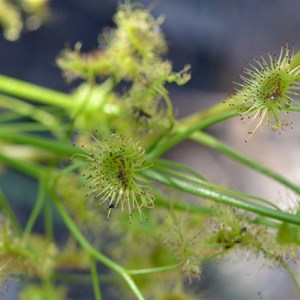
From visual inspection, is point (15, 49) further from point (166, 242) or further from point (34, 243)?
point (166, 242)

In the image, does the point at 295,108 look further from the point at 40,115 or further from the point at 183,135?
the point at 40,115

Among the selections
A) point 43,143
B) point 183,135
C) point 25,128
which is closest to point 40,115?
point 25,128

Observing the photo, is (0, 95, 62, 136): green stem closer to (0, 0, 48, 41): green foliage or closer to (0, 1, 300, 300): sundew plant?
(0, 1, 300, 300): sundew plant

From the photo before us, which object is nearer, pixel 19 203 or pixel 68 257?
pixel 68 257

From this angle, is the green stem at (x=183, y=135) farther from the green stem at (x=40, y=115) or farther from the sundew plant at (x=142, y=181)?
the green stem at (x=40, y=115)

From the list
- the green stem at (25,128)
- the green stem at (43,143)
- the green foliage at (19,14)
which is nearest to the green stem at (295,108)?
the green stem at (43,143)

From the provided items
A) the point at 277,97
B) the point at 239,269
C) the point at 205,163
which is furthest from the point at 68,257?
the point at 205,163

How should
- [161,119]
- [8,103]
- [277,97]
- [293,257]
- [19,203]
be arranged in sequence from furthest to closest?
[19,203] → [8,103] → [161,119] → [293,257] → [277,97]
